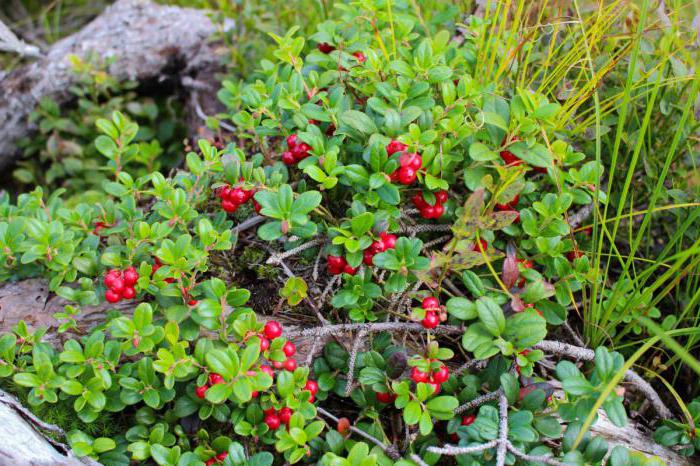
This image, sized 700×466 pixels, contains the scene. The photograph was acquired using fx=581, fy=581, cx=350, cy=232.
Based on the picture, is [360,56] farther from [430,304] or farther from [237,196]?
[430,304]

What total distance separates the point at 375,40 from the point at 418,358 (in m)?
1.45

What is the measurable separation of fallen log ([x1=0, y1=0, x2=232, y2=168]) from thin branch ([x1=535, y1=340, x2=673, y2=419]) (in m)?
2.53

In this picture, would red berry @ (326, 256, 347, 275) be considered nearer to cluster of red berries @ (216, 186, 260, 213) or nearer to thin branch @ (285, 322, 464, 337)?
thin branch @ (285, 322, 464, 337)

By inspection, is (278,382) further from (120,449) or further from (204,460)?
(120,449)

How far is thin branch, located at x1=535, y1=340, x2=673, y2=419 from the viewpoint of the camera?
1.94m

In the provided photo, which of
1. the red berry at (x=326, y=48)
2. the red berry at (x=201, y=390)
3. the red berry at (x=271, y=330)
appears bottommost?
the red berry at (x=201, y=390)

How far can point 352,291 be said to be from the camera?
194 centimetres

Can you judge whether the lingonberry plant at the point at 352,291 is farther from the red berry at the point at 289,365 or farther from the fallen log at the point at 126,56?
the fallen log at the point at 126,56

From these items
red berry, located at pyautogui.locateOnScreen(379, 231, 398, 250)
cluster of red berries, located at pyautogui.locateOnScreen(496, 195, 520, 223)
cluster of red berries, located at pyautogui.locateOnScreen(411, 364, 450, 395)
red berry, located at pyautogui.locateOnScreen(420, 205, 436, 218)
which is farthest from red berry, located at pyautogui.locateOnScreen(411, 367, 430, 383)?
cluster of red berries, located at pyautogui.locateOnScreen(496, 195, 520, 223)

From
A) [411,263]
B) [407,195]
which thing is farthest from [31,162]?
[411,263]

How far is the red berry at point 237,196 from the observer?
6.74 ft

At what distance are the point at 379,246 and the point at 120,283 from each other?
87 cm

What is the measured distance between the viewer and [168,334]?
5.88 ft

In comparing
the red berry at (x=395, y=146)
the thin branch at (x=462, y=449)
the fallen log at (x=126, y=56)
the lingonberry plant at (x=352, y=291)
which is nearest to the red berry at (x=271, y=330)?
the lingonberry plant at (x=352, y=291)
